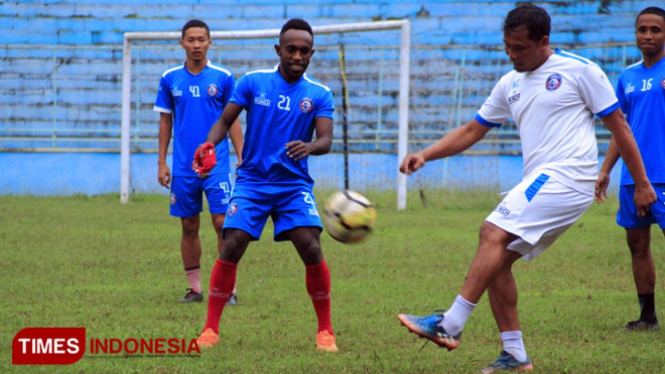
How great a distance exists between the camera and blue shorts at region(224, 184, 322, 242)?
6.16 metres

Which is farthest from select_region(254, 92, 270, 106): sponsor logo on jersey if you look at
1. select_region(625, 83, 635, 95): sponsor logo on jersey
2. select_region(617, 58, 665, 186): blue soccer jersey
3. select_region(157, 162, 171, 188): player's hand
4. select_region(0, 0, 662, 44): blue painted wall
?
select_region(0, 0, 662, 44): blue painted wall

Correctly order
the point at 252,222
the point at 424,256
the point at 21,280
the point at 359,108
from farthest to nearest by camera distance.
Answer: the point at 359,108 → the point at 424,256 → the point at 21,280 → the point at 252,222

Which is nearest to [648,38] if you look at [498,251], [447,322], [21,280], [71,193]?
[498,251]

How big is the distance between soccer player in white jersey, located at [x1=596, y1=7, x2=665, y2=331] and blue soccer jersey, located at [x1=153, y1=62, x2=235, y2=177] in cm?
319

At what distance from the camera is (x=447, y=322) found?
486 cm

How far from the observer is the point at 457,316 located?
192 inches

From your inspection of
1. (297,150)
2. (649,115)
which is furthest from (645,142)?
(297,150)

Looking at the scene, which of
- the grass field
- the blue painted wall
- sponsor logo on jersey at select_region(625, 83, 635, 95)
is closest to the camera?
the grass field

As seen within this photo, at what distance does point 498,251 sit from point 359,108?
49.8ft

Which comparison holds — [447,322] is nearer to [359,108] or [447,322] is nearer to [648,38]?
[648,38]

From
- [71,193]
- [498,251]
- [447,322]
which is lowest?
[71,193]

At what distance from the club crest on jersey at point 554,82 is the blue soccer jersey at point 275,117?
159 centimetres

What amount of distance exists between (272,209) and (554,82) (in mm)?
2012
